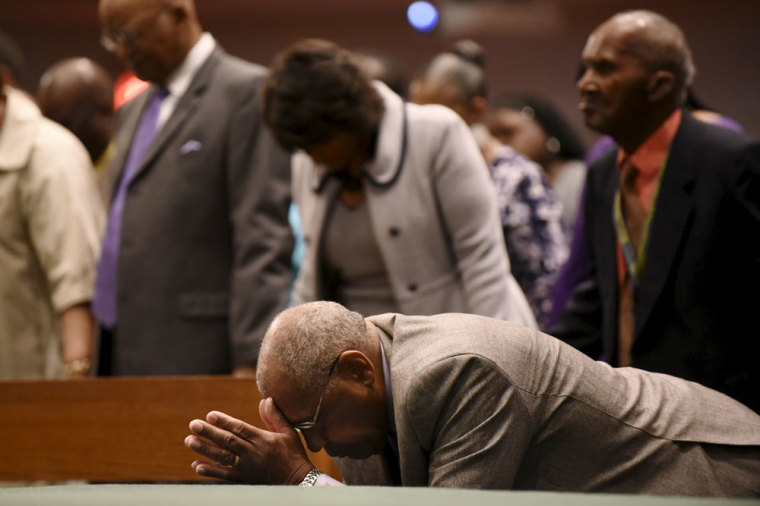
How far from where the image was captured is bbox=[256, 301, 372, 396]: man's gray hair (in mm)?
2027

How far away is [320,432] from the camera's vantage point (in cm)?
210

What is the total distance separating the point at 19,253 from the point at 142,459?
3.02ft

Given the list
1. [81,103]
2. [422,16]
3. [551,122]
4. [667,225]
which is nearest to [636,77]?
[667,225]

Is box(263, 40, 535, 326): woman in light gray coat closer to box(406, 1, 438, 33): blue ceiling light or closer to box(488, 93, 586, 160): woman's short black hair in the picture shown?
box(488, 93, 586, 160): woman's short black hair

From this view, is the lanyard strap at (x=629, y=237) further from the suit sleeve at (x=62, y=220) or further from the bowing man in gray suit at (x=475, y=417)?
the suit sleeve at (x=62, y=220)

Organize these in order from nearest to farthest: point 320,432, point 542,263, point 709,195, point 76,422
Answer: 1. point 320,432
2. point 709,195
3. point 76,422
4. point 542,263

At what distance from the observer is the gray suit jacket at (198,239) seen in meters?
3.10

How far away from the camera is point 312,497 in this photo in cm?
145

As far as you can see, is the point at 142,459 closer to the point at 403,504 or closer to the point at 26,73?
the point at 403,504

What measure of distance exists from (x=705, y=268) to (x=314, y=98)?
1.18 m

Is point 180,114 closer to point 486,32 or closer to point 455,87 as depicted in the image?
point 455,87

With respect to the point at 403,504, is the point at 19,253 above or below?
below

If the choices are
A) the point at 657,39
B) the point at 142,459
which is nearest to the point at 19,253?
the point at 142,459

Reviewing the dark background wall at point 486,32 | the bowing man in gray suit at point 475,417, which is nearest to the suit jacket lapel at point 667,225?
the bowing man in gray suit at point 475,417
